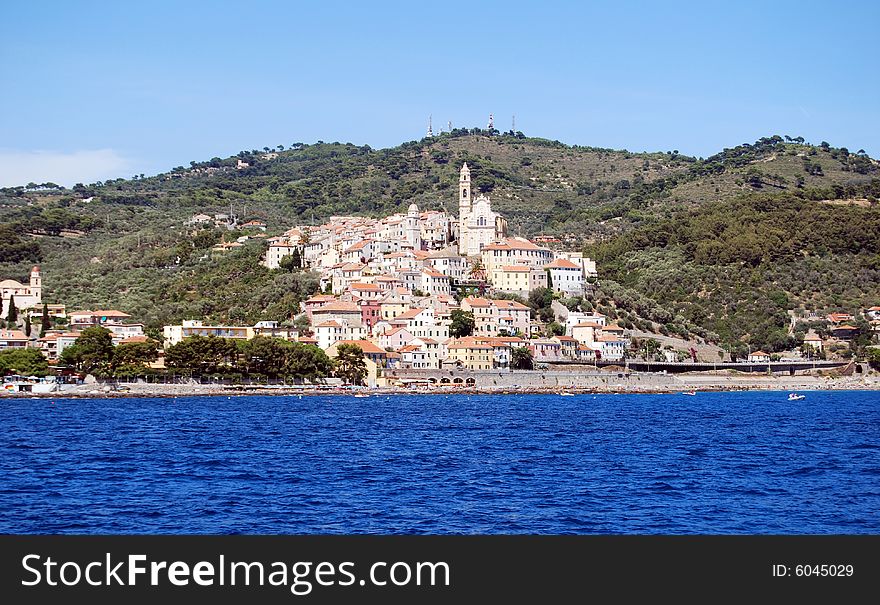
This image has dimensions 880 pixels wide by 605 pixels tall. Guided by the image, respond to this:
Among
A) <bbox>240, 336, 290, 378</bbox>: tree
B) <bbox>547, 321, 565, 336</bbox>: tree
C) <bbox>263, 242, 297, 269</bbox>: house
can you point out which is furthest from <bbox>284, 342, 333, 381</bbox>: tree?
<bbox>263, 242, 297, 269</bbox>: house

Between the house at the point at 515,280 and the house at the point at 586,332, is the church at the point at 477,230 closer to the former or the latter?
the house at the point at 515,280

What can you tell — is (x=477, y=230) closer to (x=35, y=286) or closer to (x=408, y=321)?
(x=408, y=321)

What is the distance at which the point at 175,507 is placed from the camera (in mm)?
25344

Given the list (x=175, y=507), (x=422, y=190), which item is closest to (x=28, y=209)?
(x=422, y=190)

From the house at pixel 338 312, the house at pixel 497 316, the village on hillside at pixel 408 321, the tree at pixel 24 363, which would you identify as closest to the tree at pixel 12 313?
the village on hillside at pixel 408 321

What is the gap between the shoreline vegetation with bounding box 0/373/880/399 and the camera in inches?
2751

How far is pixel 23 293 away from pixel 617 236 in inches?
2376

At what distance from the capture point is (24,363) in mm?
71750

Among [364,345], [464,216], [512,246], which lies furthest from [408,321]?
[464,216]

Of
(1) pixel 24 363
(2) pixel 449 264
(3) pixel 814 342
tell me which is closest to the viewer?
(1) pixel 24 363

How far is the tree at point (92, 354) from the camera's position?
70500mm
